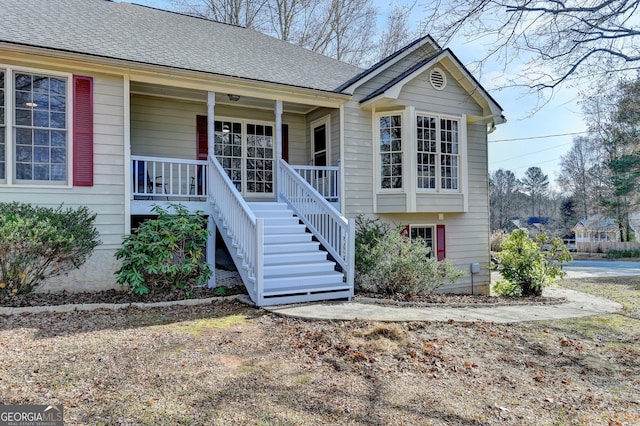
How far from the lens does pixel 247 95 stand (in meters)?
8.55

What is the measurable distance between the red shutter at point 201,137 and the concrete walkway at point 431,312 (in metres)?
5.19

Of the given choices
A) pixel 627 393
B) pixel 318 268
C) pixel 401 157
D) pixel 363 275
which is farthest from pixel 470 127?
pixel 627 393

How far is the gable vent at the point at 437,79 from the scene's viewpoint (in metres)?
10.1

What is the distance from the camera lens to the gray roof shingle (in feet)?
24.0

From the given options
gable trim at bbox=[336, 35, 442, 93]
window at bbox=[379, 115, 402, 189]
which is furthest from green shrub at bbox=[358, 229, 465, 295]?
gable trim at bbox=[336, 35, 442, 93]

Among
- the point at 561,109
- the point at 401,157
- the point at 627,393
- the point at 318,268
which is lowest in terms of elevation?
the point at 627,393

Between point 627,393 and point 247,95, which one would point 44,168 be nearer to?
point 247,95

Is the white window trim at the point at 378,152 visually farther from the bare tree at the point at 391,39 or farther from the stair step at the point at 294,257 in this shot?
the bare tree at the point at 391,39

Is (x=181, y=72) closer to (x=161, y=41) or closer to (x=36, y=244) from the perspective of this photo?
(x=161, y=41)

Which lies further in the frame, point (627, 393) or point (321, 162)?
point (321, 162)

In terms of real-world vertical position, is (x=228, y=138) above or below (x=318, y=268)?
above

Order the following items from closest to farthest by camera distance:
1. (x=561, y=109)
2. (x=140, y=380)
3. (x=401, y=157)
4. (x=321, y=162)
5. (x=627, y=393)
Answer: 1. (x=140, y=380)
2. (x=627, y=393)
3. (x=561, y=109)
4. (x=401, y=157)
5. (x=321, y=162)

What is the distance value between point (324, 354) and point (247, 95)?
241 inches

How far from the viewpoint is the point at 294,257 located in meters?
6.90
